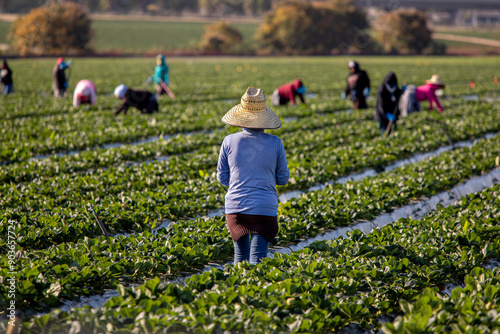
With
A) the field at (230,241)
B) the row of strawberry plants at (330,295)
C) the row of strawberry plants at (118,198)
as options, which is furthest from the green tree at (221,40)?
the row of strawberry plants at (330,295)

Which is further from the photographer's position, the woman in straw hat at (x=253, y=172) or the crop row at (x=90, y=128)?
the crop row at (x=90, y=128)

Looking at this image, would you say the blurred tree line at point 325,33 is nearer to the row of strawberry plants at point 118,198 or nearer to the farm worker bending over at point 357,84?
the farm worker bending over at point 357,84

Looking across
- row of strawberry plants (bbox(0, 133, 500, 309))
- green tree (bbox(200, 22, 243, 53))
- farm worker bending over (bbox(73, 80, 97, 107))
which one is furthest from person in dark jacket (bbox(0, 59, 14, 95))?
green tree (bbox(200, 22, 243, 53))

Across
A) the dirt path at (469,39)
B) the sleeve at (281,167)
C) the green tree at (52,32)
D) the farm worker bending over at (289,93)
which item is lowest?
the farm worker bending over at (289,93)

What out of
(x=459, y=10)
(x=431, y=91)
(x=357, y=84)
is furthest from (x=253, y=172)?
(x=459, y=10)

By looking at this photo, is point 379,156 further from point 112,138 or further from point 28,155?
point 28,155

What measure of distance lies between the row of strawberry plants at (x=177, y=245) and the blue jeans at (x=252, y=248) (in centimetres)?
63

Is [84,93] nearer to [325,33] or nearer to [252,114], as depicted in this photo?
[252,114]

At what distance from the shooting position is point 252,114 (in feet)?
16.2

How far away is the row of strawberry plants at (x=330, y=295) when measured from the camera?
150 inches

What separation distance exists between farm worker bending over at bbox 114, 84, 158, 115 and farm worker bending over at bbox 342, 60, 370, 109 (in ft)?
21.5

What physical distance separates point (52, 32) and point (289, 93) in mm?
61441

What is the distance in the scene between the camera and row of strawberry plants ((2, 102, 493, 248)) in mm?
6477

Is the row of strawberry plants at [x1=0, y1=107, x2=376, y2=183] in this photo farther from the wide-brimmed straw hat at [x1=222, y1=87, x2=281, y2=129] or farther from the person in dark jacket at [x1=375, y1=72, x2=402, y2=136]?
the wide-brimmed straw hat at [x1=222, y1=87, x2=281, y2=129]
